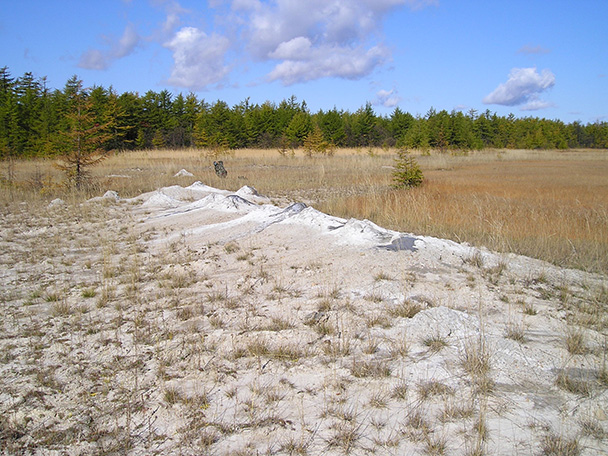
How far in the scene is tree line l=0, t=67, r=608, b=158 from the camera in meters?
30.2

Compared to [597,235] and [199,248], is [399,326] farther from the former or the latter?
[597,235]

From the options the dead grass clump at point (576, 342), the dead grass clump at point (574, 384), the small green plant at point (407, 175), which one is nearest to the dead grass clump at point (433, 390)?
the dead grass clump at point (574, 384)

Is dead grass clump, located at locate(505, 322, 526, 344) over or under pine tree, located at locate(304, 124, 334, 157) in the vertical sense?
under

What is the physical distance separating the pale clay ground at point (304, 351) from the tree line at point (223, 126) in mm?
22720

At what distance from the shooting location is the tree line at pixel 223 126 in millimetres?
30234

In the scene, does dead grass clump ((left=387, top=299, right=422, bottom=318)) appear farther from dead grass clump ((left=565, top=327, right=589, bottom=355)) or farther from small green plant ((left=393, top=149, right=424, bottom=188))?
small green plant ((left=393, top=149, right=424, bottom=188))

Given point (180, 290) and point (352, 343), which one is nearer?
point (352, 343)

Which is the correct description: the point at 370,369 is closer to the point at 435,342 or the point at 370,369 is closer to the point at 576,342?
the point at 435,342

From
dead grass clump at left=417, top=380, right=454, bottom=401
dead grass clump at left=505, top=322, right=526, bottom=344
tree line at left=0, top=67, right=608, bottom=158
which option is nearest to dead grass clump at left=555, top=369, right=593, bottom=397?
dead grass clump at left=505, top=322, right=526, bottom=344

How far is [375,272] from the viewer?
513 centimetres

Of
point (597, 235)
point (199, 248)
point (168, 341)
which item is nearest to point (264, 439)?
point (168, 341)

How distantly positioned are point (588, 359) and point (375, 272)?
7.61 ft

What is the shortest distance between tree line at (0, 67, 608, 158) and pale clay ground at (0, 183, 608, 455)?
74.5 feet

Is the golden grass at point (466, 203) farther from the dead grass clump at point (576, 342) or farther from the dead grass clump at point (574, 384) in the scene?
the dead grass clump at point (574, 384)
